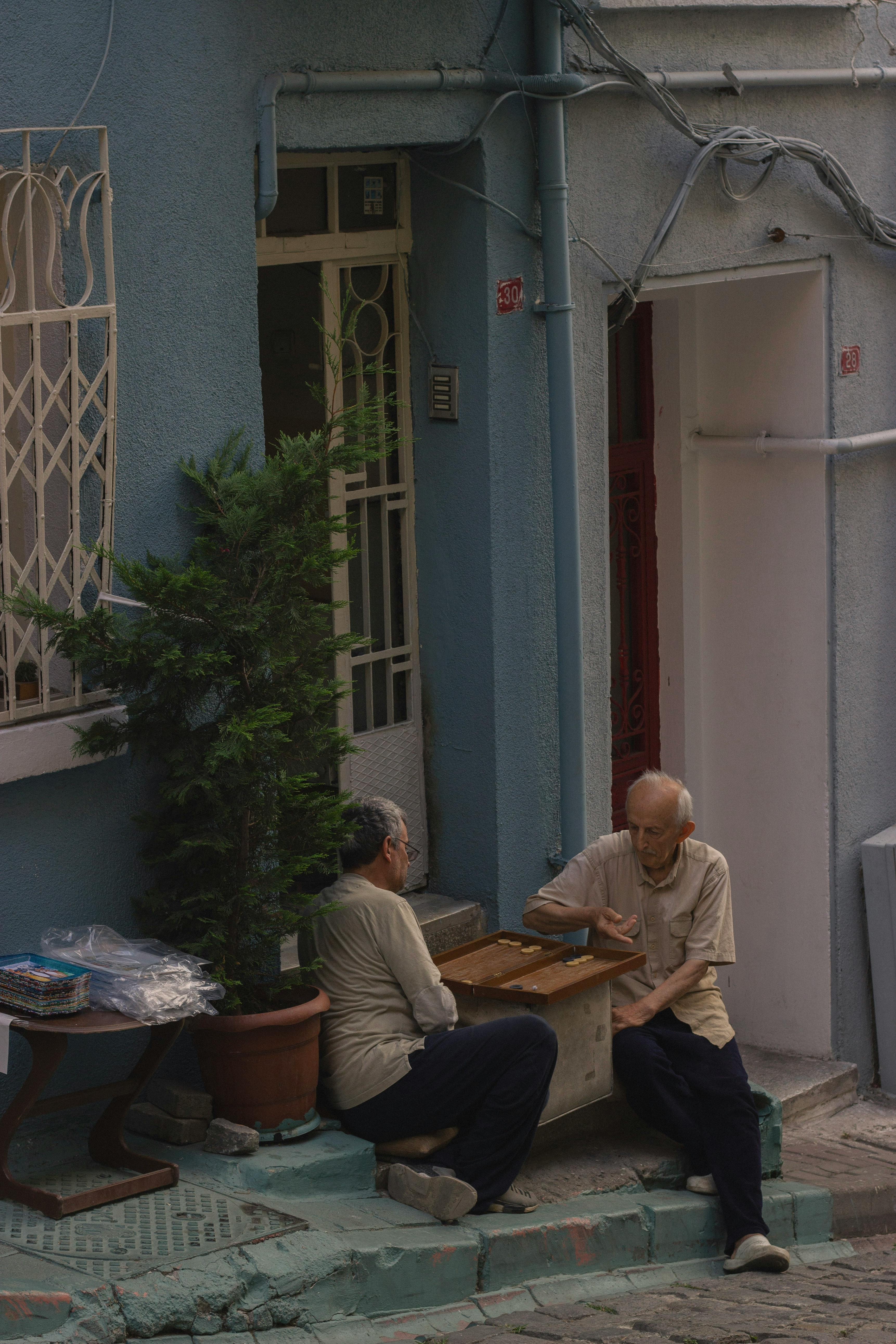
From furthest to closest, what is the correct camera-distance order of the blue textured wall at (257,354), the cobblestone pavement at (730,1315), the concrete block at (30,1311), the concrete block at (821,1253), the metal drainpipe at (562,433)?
the metal drainpipe at (562,433) → the concrete block at (821,1253) → the blue textured wall at (257,354) → the cobblestone pavement at (730,1315) → the concrete block at (30,1311)

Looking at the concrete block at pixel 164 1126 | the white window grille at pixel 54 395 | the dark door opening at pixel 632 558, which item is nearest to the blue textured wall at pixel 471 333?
the white window grille at pixel 54 395

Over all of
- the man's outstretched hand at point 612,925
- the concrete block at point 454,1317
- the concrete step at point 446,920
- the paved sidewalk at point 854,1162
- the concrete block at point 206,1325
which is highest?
the man's outstretched hand at point 612,925

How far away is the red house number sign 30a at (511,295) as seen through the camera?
269 inches

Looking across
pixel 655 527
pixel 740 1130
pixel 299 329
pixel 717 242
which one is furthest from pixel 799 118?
pixel 740 1130

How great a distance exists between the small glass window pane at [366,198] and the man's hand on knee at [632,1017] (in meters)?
3.08

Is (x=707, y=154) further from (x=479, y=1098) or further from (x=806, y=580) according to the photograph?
(x=479, y=1098)

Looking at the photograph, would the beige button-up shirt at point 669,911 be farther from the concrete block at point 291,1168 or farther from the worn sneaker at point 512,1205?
the concrete block at point 291,1168

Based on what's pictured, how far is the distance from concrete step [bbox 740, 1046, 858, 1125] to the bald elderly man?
222cm

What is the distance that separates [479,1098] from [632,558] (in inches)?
168

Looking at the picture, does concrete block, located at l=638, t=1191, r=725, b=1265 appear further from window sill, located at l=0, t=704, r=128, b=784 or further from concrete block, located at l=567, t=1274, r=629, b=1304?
window sill, located at l=0, t=704, r=128, b=784

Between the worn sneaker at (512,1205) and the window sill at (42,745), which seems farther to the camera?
the worn sneaker at (512,1205)

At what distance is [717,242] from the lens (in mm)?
8008

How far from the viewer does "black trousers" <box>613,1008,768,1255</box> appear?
6031mm

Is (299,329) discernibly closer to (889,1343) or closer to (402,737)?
(402,737)
